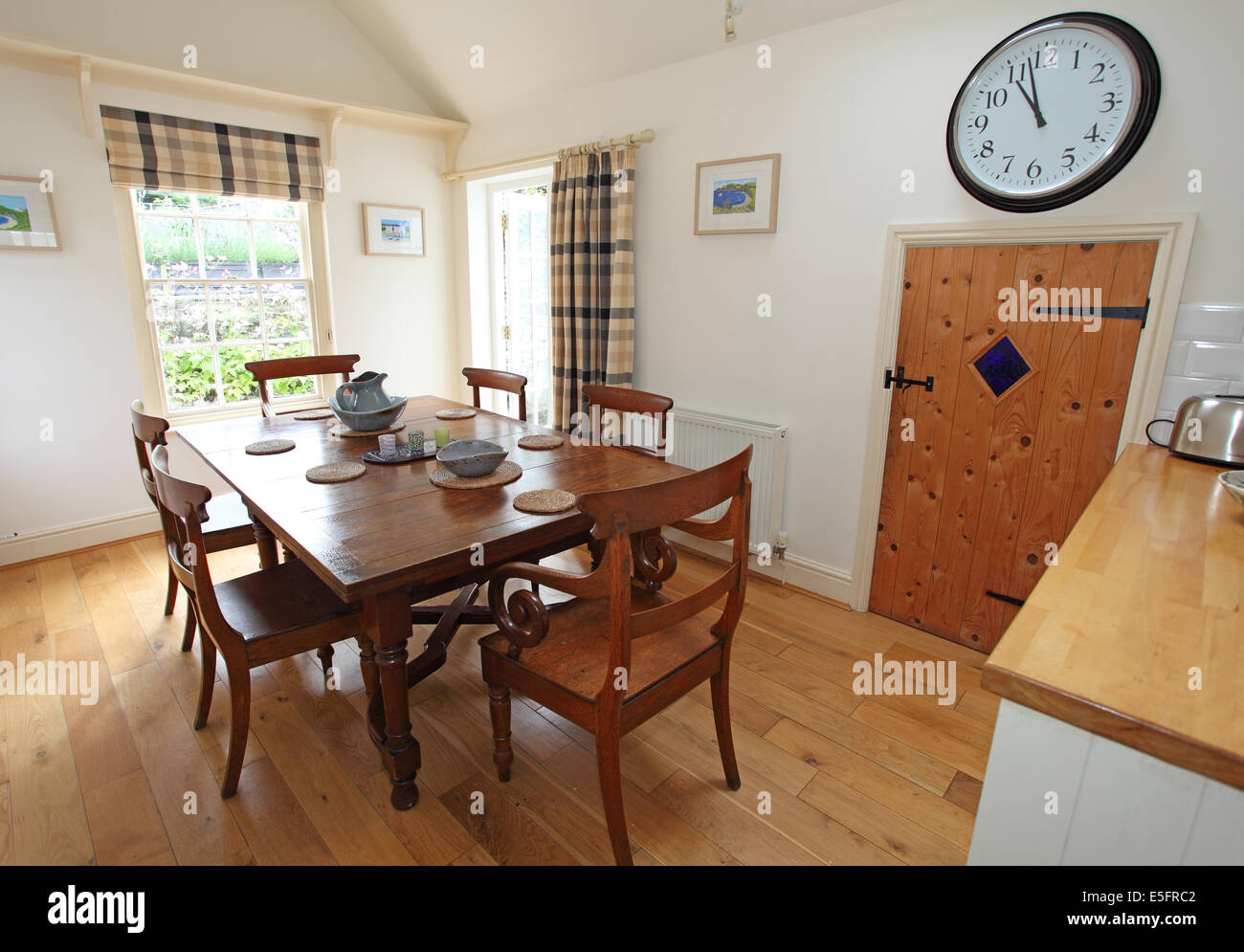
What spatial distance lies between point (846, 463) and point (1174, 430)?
112 centimetres

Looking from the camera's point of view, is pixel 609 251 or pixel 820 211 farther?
pixel 609 251

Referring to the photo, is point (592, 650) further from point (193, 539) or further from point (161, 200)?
point (161, 200)

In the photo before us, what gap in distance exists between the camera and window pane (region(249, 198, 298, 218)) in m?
3.75

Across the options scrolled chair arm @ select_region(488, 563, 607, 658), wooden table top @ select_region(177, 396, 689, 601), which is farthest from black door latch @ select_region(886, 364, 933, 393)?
scrolled chair arm @ select_region(488, 563, 607, 658)

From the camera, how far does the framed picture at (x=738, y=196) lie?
2.81m

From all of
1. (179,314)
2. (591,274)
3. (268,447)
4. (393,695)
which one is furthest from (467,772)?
(179,314)

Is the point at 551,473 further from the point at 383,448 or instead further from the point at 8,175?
the point at 8,175

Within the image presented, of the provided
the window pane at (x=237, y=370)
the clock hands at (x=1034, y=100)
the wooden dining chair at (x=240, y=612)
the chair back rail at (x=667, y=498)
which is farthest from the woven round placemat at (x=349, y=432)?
the clock hands at (x=1034, y=100)

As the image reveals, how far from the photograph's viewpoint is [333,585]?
1378 millimetres

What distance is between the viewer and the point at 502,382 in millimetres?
3203

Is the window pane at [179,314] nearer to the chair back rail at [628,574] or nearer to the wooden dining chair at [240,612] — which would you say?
the wooden dining chair at [240,612]

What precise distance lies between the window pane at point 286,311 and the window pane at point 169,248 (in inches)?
15.5
